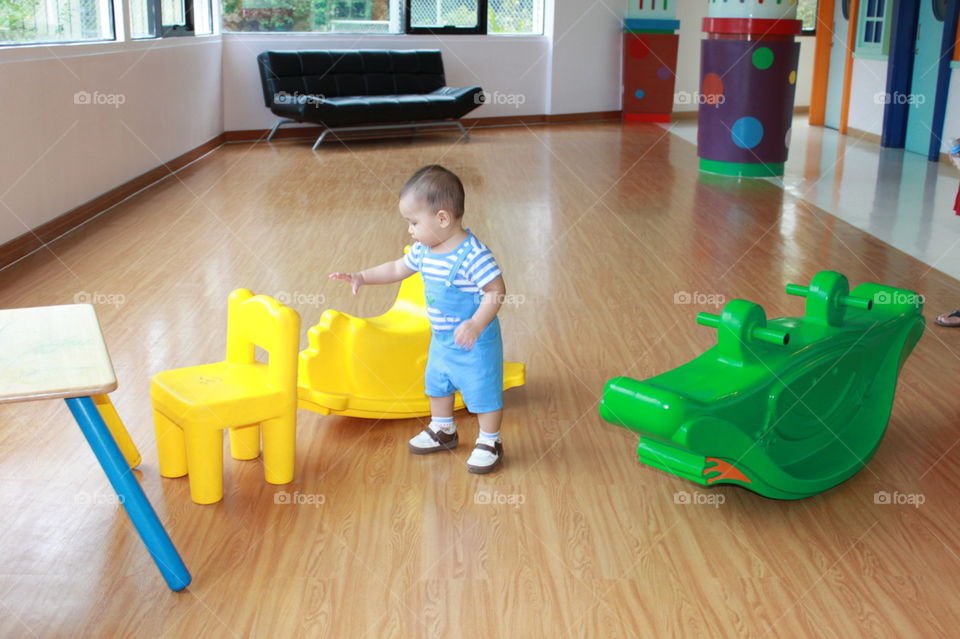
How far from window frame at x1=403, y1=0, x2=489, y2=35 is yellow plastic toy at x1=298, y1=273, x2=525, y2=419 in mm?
7052

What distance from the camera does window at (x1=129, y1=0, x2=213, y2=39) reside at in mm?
6317

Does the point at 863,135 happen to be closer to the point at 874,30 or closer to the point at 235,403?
the point at 874,30

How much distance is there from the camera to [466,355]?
2.27 meters

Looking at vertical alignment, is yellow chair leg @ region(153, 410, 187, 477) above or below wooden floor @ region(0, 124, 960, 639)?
above

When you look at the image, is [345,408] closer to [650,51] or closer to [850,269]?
[850,269]

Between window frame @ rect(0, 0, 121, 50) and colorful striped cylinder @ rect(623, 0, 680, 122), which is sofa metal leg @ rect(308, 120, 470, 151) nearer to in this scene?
colorful striped cylinder @ rect(623, 0, 680, 122)

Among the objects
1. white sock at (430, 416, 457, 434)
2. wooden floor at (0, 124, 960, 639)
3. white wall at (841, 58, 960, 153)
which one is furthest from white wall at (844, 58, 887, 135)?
white sock at (430, 416, 457, 434)

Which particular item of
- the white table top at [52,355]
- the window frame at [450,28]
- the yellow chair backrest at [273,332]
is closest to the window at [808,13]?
the window frame at [450,28]

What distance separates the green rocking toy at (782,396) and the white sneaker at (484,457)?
387 millimetres

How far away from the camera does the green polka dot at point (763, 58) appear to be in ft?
20.4

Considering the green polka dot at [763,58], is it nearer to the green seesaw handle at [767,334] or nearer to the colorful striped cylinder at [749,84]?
the colorful striped cylinder at [749,84]

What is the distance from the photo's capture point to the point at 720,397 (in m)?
1.97

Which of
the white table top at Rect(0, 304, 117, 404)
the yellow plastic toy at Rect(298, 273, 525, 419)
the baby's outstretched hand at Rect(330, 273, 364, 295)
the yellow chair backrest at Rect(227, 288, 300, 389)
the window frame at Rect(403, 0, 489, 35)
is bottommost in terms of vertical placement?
the yellow plastic toy at Rect(298, 273, 525, 419)

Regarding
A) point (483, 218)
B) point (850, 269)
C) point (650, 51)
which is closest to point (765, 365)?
point (850, 269)
